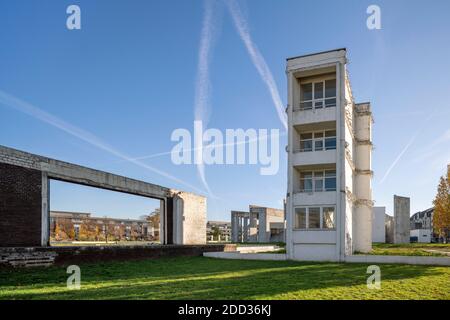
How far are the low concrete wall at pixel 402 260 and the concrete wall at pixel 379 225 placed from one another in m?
38.6

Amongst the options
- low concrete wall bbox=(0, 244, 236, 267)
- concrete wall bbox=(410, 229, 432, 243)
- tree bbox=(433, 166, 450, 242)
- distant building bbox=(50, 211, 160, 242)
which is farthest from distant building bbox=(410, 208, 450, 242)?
low concrete wall bbox=(0, 244, 236, 267)

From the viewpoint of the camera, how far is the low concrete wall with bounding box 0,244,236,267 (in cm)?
1560

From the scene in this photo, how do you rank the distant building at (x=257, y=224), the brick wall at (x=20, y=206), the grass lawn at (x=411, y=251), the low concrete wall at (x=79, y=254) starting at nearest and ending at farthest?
1. the low concrete wall at (x=79, y=254)
2. the brick wall at (x=20, y=206)
3. the grass lawn at (x=411, y=251)
4. the distant building at (x=257, y=224)

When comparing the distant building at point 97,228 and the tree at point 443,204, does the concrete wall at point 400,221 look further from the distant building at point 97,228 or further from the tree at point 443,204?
the distant building at point 97,228

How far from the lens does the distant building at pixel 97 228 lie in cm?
7144

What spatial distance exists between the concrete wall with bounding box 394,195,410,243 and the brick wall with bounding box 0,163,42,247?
45147 millimetres

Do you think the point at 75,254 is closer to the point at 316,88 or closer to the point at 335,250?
the point at 335,250

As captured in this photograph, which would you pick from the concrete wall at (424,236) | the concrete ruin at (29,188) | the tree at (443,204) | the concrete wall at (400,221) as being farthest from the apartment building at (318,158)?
the concrete wall at (424,236)

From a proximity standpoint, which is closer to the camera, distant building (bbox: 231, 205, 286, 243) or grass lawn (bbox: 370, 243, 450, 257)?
grass lawn (bbox: 370, 243, 450, 257)

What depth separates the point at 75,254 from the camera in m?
18.3

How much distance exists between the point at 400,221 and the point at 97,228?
184 ft

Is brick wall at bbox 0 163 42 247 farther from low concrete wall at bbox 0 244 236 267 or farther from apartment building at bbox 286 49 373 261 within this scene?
apartment building at bbox 286 49 373 261

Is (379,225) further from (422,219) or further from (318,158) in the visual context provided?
(422,219)
